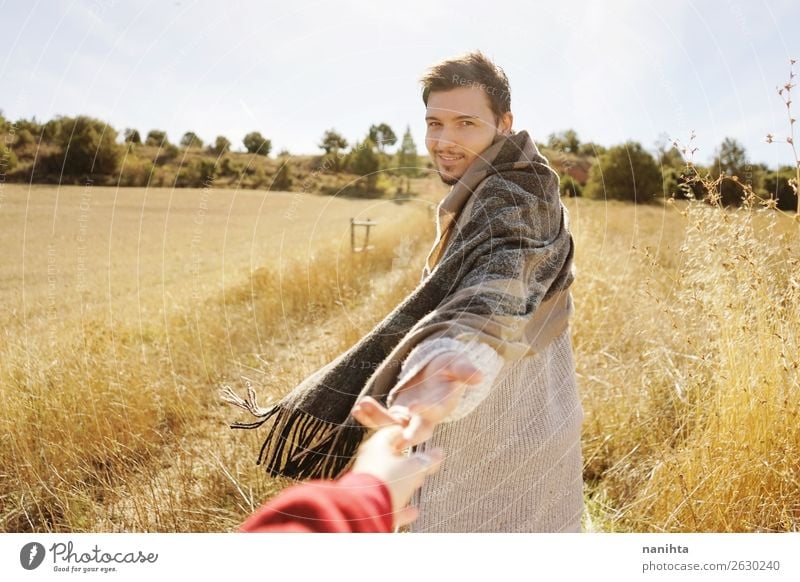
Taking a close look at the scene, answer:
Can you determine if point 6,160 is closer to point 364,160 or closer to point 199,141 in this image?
point 199,141

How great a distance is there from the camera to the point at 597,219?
6.00 metres

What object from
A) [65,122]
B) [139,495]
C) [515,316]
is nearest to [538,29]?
[515,316]

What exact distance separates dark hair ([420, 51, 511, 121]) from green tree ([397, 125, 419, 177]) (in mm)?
642

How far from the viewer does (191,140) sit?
2.37 meters

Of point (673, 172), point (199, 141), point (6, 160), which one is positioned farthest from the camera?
point (673, 172)

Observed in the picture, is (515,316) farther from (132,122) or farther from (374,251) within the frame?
(374,251)

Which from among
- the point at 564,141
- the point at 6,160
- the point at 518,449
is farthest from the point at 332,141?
the point at 6,160

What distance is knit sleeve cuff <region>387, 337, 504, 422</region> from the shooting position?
0.89m

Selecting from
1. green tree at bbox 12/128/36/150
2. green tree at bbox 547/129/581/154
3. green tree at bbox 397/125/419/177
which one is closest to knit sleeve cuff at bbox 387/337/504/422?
green tree at bbox 397/125/419/177

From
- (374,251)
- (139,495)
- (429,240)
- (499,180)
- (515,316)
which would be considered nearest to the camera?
(515,316)

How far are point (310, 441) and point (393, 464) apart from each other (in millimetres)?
531

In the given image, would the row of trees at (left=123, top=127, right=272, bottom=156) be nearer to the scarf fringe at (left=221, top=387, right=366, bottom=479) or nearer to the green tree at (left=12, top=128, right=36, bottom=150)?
the green tree at (left=12, top=128, right=36, bottom=150)

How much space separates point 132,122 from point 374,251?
2.79m

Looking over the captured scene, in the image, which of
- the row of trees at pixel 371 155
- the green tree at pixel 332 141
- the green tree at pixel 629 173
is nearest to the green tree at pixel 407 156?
the row of trees at pixel 371 155
